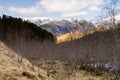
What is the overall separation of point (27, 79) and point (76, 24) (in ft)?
116

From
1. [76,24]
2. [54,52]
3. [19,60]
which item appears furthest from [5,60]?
[76,24]

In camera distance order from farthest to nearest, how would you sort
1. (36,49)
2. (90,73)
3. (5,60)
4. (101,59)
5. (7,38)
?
1. (101,59)
2. (36,49)
3. (7,38)
4. (90,73)
5. (5,60)

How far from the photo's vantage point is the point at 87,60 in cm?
3731

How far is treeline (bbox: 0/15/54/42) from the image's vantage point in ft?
106

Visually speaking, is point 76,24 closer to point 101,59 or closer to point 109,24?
point 101,59

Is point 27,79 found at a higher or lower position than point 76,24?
lower

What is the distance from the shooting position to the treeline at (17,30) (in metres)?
32.2

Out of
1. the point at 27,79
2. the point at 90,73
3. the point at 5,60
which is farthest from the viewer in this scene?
the point at 90,73

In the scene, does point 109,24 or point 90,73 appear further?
point 90,73

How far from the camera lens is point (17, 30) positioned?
35.9m

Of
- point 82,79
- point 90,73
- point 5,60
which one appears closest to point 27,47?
point 90,73

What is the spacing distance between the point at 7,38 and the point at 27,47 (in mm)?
3164

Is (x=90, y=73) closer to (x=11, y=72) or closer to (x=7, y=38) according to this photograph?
(x=7, y=38)

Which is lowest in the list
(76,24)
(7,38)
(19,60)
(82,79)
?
(82,79)
